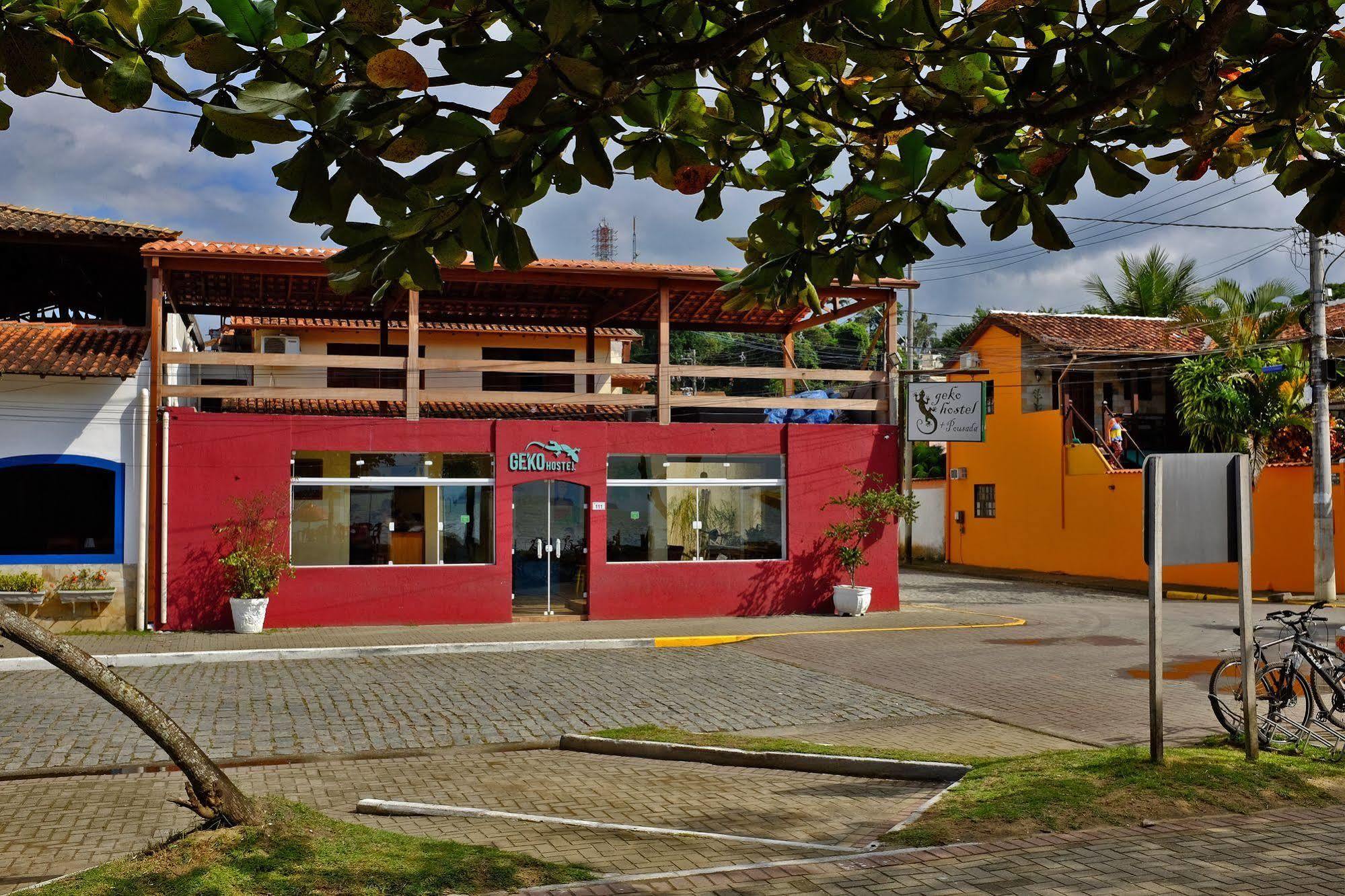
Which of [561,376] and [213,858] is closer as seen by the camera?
[213,858]

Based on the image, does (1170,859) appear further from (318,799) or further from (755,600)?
(755,600)

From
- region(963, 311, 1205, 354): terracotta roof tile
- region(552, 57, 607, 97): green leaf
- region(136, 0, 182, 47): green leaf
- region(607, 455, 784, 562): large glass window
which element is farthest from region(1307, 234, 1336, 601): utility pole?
region(136, 0, 182, 47): green leaf

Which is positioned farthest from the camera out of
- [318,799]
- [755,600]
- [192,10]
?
[755,600]

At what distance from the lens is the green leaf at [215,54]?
3.02 metres

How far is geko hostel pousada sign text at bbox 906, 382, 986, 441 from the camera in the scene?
73.1 ft

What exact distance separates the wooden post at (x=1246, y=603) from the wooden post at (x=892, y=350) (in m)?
13.3

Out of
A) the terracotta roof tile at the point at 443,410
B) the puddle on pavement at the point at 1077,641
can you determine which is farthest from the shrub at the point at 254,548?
the puddle on pavement at the point at 1077,641

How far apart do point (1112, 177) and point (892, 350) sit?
56.6 ft

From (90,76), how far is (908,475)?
2501cm

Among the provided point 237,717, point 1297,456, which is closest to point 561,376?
point 1297,456

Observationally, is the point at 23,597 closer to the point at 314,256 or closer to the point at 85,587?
the point at 85,587

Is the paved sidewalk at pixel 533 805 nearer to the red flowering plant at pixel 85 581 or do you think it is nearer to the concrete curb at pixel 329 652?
the concrete curb at pixel 329 652

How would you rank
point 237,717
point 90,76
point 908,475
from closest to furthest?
point 90,76, point 237,717, point 908,475

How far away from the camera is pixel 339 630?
18.1m
